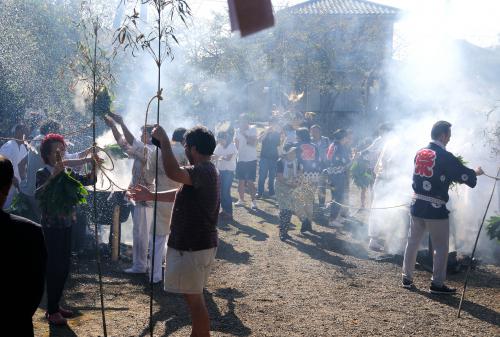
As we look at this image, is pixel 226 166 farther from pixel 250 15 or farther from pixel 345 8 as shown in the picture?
pixel 345 8

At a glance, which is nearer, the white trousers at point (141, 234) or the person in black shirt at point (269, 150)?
the white trousers at point (141, 234)

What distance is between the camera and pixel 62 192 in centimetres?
534

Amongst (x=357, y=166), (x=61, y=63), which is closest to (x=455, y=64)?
(x=357, y=166)

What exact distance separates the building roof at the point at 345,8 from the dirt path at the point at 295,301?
58.5 feet

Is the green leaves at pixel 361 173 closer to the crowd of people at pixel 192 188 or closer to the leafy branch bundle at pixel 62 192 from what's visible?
the crowd of people at pixel 192 188

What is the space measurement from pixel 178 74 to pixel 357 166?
12.4m

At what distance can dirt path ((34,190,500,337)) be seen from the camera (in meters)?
5.98

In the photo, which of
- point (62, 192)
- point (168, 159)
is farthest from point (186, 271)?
point (62, 192)

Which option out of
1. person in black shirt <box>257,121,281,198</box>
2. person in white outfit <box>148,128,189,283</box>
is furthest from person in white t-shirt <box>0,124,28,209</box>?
person in black shirt <box>257,121,281,198</box>

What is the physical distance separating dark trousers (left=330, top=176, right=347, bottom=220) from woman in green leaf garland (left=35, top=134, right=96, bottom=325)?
22.9 ft

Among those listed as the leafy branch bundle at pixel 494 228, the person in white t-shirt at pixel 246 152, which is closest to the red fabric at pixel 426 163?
the leafy branch bundle at pixel 494 228

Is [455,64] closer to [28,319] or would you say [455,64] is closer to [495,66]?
[495,66]

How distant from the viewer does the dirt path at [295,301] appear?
5977 mm

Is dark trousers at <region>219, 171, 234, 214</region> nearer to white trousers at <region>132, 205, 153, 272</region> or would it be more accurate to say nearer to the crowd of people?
the crowd of people
